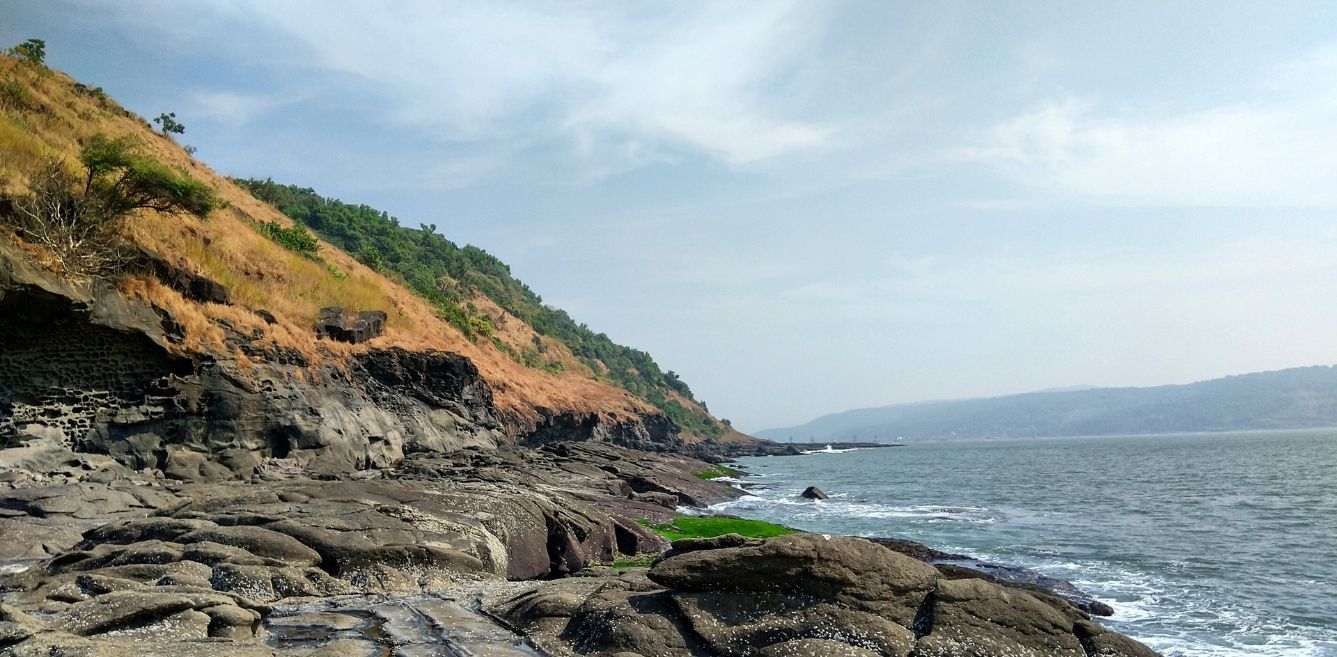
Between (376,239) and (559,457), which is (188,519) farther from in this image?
(376,239)

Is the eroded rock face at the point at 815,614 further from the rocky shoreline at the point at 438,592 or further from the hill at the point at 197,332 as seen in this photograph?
the hill at the point at 197,332

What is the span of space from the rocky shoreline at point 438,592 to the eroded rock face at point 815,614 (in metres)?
0.02

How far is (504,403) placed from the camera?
57.7 metres

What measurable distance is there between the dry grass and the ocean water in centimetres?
2381

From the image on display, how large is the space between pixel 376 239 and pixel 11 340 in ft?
266

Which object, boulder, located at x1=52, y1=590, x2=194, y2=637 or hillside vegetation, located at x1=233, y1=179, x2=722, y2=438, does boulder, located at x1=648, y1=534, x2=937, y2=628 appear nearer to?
boulder, located at x1=52, y1=590, x2=194, y2=637

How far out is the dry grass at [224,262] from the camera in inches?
1127

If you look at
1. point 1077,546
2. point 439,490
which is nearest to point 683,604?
point 439,490

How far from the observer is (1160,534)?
100 feet

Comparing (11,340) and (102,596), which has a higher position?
(11,340)

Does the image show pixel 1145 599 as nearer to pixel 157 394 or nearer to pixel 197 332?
pixel 157 394

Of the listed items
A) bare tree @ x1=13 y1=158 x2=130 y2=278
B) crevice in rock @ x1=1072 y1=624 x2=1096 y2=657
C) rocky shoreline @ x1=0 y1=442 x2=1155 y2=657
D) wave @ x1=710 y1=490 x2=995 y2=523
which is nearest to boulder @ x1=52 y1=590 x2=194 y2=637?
rocky shoreline @ x1=0 y1=442 x2=1155 y2=657

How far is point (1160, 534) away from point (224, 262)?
139ft

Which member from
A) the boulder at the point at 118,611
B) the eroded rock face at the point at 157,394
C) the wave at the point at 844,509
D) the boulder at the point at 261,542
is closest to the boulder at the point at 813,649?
the boulder at the point at 118,611
